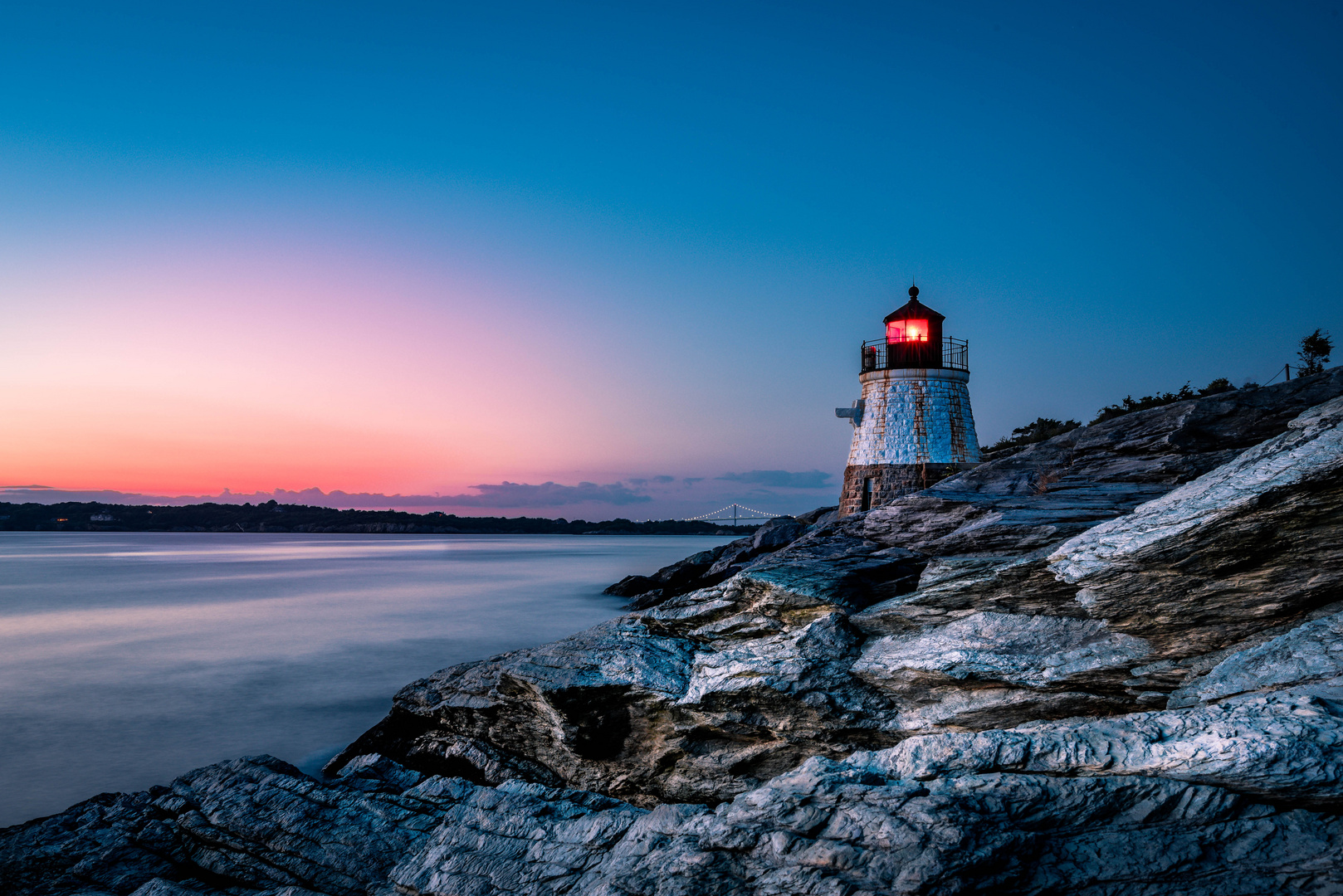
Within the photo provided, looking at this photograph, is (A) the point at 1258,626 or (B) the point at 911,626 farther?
(B) the point at 911,626

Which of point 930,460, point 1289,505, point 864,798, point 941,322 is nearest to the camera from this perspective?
point 864,798

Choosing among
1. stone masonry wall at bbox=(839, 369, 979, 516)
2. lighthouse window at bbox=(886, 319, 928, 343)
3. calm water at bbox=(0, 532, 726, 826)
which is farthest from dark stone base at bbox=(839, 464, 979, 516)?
calm water at bbox=(0, 532, 726, 826)

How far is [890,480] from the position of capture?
19750mm

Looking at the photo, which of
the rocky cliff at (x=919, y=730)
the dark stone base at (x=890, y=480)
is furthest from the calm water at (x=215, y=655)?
the dark stone base at (x=890, y=480)

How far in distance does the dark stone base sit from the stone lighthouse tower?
0.02 metres

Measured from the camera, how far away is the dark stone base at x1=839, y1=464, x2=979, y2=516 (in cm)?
1936

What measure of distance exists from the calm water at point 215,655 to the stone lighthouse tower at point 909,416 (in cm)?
960

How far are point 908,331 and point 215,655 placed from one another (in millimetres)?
20208

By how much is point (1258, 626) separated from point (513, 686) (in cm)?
663

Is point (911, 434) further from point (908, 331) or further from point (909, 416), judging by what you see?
point (908, 331)

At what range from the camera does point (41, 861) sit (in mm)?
5711

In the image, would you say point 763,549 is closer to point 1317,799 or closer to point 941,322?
point 941,322

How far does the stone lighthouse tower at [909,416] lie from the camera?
19.7 meters

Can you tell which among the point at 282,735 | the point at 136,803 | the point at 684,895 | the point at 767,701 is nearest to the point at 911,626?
the point at 767,701
